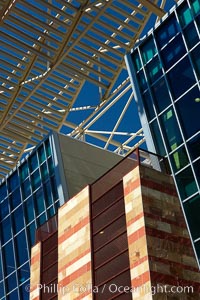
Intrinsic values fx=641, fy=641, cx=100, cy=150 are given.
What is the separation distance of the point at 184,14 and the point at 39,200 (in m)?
11.6

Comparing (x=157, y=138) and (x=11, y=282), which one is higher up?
(x=157, y=138)

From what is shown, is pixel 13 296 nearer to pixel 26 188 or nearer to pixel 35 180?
pixel 26 188

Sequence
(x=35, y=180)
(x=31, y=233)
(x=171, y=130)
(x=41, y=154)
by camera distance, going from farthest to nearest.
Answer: (x=35, y=180)
(x=41, y=154)
(x=31, y=233)
(x=171, y=130)

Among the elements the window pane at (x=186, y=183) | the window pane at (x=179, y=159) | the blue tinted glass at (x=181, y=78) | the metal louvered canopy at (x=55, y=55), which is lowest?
the window pane at (x=186, y=183)

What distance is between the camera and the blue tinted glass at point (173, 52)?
2311 centimetres

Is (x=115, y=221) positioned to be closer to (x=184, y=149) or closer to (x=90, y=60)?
(x=184, y=149)

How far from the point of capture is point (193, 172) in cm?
2109

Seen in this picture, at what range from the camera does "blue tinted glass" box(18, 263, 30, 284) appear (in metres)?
29.1

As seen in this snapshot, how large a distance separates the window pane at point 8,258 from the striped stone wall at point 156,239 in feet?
38.2

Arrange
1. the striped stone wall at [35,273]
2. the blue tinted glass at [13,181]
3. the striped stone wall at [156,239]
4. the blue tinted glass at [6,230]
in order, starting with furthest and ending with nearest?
the blue tinted glass at [13,181]
the blue tinted glass at [6,230]
the striped stone wall at [35,273]
the striped stone wall at [156,239]

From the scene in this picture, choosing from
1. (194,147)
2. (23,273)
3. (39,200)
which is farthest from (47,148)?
(194,147)

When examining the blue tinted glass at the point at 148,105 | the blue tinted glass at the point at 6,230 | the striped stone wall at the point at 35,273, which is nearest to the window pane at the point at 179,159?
the blue tinted glass at the point at 148,105

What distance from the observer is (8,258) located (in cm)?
3136

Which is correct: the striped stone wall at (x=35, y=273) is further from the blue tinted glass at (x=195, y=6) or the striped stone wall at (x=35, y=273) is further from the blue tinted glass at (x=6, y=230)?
the blue tinted glass at (x=195, y=6)
